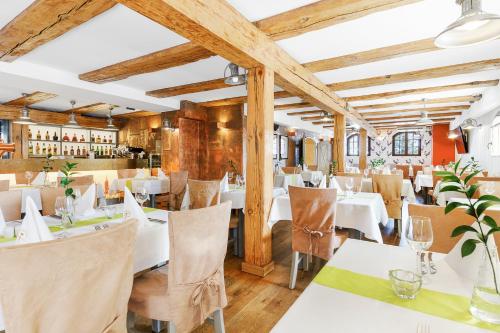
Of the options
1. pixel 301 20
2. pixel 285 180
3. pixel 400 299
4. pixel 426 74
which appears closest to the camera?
pixel 400 299

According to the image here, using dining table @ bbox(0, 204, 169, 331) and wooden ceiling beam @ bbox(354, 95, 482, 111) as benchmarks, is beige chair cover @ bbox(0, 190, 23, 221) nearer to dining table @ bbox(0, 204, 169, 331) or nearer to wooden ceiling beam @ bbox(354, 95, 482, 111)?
dining table @ bbox(0, 204, 169, 331)

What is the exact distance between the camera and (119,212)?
7.86 ft

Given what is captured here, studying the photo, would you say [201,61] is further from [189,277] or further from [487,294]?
[487,294]

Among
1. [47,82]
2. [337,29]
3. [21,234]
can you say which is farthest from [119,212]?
[47,82]

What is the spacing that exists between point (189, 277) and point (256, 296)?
4.20 ft

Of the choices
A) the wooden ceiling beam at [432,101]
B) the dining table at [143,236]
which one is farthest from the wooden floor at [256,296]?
the wooden ceiling beam at [432,101]

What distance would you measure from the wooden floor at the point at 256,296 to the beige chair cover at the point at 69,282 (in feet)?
3.89

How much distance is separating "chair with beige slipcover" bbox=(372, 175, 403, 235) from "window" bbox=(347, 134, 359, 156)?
40.6 ft

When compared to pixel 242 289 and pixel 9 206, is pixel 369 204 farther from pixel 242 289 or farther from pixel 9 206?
pixel 9 206

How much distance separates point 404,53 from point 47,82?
5.34 meters

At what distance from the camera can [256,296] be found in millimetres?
2596

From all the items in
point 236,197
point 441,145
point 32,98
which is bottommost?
point 236,197

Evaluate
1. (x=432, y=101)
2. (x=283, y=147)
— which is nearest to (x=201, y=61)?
(x=432, y=101)

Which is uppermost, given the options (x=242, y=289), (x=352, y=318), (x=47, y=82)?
(x=47, y=82)
